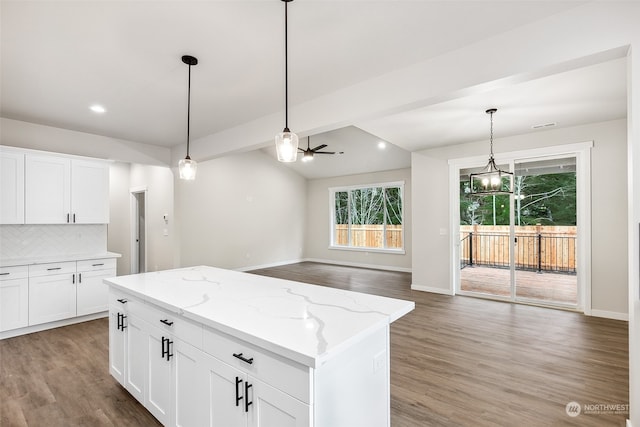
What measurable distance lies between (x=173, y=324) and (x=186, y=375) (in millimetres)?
305

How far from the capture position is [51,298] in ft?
12.9

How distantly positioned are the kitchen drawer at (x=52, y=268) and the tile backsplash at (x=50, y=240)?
485 millimetres

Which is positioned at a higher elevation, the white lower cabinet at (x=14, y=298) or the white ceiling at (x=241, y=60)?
the white ceiling at (x=241, y=60)

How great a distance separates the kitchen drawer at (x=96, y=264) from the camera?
13.8 ft

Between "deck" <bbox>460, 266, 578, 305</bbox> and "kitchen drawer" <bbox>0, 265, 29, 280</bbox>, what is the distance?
6386 mm

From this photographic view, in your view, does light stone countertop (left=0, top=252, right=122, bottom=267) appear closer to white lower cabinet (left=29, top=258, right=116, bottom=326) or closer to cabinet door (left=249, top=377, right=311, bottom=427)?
white lower cabinet (left=29, top=258, right=116, bottom=326)

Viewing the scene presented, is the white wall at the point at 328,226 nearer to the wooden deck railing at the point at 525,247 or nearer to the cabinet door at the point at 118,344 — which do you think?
the wooden deck railing at the point at 525,247

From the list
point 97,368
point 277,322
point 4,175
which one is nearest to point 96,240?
point 4,175

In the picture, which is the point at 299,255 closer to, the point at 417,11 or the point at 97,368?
the point at 97,368

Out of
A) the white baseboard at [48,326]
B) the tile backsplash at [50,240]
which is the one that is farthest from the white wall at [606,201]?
the white baseboard at [48,326]

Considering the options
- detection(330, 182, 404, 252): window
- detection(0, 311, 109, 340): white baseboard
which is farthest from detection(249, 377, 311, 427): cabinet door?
detection(330, 182, 404, 252): window

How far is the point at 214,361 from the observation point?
1.61m

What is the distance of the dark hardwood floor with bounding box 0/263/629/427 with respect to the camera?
2.18 meters

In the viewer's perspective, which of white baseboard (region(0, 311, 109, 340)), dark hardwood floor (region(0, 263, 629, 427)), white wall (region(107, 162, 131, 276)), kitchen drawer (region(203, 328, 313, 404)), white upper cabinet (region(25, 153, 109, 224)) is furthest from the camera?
white wall (region(107, 162, 131, 276))
